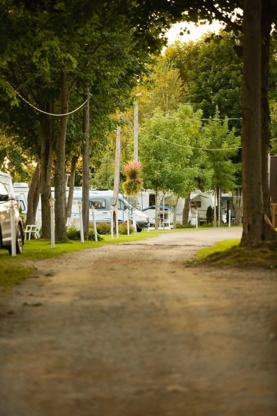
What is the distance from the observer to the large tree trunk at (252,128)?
742 inches

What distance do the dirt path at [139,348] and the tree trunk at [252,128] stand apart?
5.76 meters

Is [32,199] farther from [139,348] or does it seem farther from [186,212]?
[139,348]

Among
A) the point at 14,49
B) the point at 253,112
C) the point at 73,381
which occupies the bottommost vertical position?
the point at 73,381

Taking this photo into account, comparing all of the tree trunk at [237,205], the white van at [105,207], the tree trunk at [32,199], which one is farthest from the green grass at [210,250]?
the tree trunk at [237,205]

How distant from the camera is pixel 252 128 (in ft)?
61.9

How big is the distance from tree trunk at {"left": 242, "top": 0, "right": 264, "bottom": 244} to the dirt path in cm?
576

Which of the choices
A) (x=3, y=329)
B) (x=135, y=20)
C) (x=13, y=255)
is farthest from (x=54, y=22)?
(x=3, y=329)

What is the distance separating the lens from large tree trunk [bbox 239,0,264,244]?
18844 mm

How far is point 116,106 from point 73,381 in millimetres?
31510

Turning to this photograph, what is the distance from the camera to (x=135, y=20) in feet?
72.1

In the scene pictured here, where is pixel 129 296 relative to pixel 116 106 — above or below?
below

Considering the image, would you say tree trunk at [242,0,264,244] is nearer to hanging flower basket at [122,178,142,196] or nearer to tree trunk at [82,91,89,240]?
tree trunk at [82,91,89,240]

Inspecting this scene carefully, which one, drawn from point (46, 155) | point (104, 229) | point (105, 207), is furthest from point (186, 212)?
point (46, 155)

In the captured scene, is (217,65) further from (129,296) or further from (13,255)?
(129,296)
